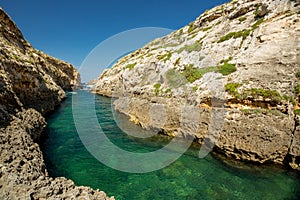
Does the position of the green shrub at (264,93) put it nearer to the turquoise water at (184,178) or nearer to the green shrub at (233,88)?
the green shrub at (233,88)

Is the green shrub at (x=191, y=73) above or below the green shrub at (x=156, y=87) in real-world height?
above

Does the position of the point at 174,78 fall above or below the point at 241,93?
above

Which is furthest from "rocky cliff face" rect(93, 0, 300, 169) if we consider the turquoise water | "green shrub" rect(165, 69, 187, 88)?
the turquoise water

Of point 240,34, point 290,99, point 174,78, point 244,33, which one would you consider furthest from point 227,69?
point 240,34

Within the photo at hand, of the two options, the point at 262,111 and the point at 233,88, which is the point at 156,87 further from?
the point at 262,111

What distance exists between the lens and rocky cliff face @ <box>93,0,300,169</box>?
12.1m

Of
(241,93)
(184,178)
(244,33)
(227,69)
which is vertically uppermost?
(244,33)

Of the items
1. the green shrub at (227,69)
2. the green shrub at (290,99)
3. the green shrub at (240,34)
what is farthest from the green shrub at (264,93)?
the green shrub at (240,34)

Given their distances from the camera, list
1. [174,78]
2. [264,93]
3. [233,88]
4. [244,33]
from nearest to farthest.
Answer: [264,93], [233,88], [244,33], [174,78]

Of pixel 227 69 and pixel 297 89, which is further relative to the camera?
pixel 227 69

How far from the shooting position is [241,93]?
567 inches

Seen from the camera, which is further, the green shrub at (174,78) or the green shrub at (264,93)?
the green shrub at (174,78)

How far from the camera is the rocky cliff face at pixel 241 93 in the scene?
39.6ft

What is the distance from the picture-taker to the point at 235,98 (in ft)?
47.4
